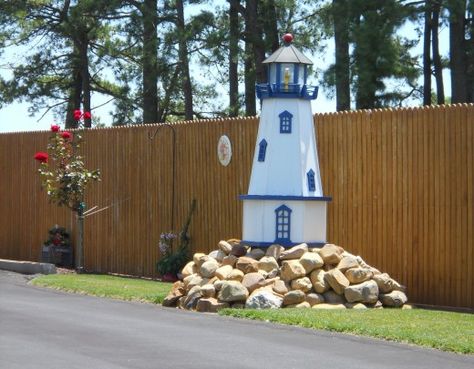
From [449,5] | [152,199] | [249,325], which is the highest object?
[449,5]

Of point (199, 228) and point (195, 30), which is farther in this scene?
point (195, 30)

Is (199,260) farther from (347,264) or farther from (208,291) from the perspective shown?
(347,264)

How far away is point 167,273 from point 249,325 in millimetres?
7269

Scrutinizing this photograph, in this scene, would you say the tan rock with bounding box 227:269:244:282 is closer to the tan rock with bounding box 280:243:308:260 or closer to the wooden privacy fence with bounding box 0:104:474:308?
the tan rock with bounding box 280:243:308:260

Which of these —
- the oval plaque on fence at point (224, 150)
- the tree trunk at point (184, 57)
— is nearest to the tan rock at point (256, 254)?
the oval plaque on fence at point (224, 150)

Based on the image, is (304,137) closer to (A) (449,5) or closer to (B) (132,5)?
(A) (449,5)

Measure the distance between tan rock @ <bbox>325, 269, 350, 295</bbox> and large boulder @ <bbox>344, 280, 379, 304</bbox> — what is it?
8 centimetres

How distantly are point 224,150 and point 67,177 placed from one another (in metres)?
3.75

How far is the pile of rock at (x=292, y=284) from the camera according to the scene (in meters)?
15.2

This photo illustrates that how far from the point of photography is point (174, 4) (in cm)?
3509

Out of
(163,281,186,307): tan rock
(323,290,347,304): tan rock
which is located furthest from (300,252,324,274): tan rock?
(163,281,186,307): tan rock

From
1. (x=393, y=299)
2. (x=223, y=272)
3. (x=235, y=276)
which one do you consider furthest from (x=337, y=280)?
(x=223, y=272)

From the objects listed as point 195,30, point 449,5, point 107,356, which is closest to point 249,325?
point 107,356

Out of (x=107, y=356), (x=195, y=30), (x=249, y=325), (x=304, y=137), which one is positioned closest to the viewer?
(x=107, y=356)
